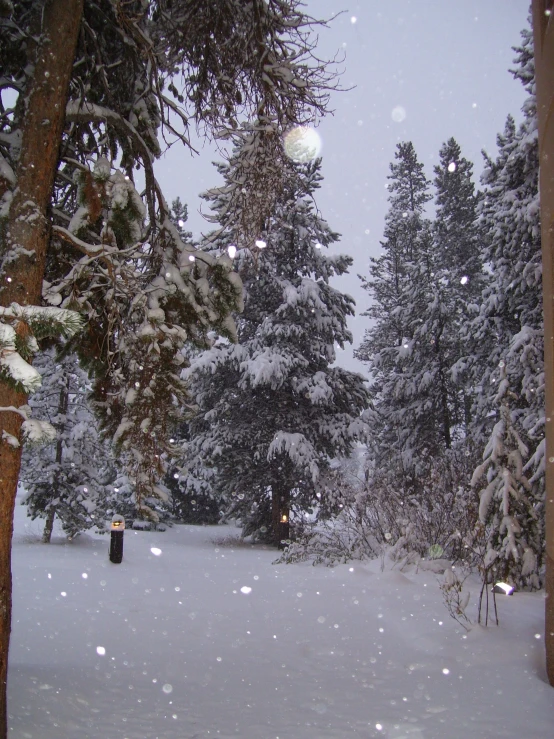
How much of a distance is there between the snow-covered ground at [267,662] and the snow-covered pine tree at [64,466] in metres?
4.92

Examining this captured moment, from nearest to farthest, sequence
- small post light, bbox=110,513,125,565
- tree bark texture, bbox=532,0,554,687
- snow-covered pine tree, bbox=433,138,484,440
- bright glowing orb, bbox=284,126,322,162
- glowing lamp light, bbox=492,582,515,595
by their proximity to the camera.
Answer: tree bark texture, bbox=532,0,554,687
bright glowing orb, bbox=284,126,322,162
glowing lamp light, bbox=492,582,515,595
small post light, bbox=110,513,125,565
snow-covered pine tree, bbox=433,138,484,440

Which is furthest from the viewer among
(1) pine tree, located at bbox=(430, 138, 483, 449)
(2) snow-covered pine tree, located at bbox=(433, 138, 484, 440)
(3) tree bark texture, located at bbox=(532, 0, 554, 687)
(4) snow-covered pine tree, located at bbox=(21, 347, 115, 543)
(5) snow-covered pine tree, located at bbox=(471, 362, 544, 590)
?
(2) snow-covered pine tree, located at bbox=(433, 138, 484, 440)

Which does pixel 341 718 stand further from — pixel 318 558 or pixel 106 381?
pixel 318 558

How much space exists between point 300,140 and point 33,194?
11.9 ft

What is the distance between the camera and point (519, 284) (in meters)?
13.1

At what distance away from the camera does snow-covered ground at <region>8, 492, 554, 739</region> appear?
389 centimetres

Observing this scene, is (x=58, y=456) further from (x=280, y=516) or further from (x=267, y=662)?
(x=267, y=662)

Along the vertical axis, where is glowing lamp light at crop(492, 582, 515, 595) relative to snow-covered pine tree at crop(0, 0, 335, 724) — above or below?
below

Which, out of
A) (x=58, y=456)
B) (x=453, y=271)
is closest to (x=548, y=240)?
(x=58, y=456)

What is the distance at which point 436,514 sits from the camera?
1054cm

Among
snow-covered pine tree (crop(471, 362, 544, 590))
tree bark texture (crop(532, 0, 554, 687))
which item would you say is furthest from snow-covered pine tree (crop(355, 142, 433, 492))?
tree bark texture (crop(532, 0, 554, 687))

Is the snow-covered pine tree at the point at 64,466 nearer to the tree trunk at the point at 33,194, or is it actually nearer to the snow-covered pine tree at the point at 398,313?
the snow-covered pine tree at the point at 398,313

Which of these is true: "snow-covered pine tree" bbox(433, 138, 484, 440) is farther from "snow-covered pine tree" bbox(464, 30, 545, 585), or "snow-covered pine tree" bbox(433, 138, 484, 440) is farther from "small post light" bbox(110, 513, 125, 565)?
"small post light" bbox(110, 513, 125, 565)

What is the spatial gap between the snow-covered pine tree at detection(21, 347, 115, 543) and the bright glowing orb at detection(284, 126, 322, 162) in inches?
366
